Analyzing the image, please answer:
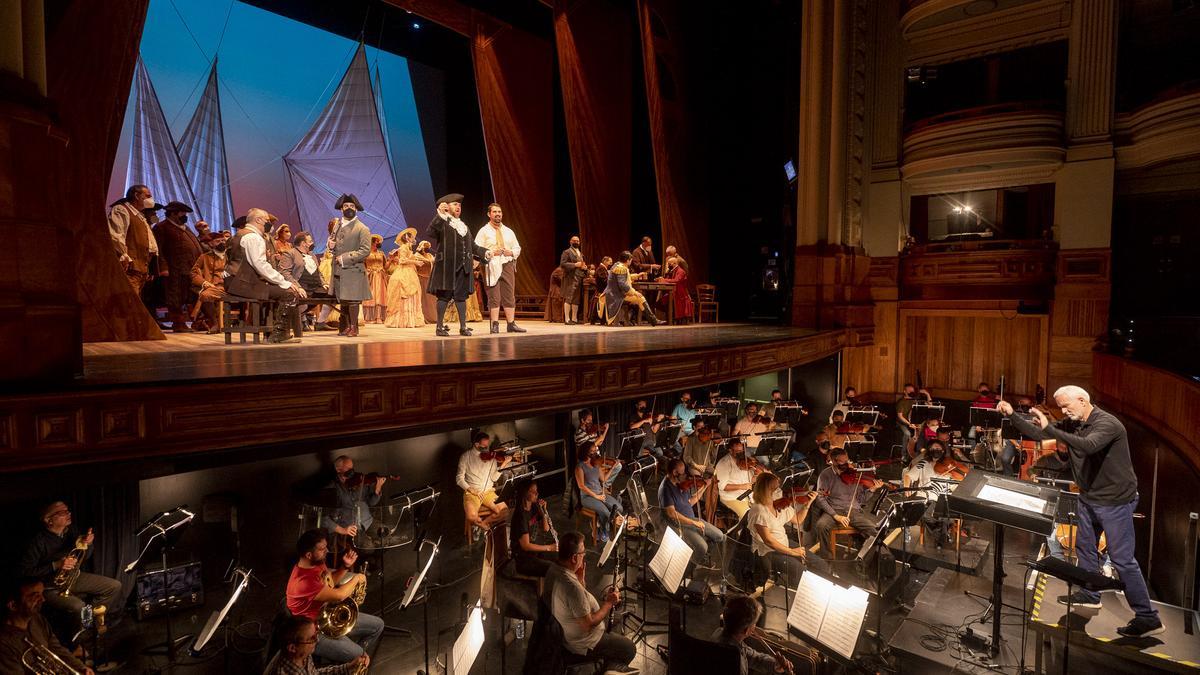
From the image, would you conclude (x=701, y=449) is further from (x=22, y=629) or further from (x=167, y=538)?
(x=22, y=629)

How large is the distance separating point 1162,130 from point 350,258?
14111 millimetres

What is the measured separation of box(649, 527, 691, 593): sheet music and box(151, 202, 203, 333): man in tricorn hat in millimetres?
7011

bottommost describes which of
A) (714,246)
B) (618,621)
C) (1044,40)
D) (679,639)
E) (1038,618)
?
(618,621)

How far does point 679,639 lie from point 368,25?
1420 cm

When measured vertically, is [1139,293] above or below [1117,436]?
above

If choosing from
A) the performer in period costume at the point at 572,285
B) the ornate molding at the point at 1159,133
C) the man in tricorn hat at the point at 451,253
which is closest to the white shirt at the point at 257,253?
the man in tricorn hat at the point at 451,253

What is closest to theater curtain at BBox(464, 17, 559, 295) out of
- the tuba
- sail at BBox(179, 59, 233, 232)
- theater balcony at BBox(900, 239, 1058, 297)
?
sail at BBox(179, 59, 233, 232)

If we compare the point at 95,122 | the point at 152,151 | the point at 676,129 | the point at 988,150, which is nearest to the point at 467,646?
the point at 95,122

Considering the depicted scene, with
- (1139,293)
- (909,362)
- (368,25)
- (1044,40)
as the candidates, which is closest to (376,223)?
(368,25)

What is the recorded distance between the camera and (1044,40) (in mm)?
13203

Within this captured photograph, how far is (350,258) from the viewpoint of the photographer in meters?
7.54

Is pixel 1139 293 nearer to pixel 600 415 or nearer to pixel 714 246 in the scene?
pixel 714 246

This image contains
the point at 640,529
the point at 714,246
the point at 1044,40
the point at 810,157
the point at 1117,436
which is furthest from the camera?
the point at 714,246

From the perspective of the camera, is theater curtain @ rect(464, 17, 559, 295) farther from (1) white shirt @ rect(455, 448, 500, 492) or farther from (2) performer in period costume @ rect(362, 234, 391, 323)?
(1) white shirt @ rect(455, 448, 500, 492)
